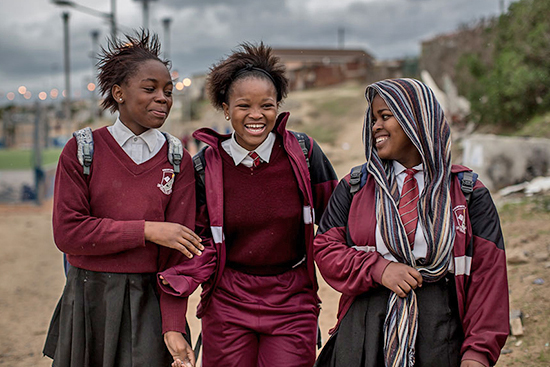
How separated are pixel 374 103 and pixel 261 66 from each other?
74cm

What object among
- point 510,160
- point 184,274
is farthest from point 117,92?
point 510,160

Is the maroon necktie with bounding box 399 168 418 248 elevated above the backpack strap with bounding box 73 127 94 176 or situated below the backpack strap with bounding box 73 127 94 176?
below

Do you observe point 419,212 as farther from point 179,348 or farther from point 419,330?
point 179,348

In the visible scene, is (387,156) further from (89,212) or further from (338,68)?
(338,68)

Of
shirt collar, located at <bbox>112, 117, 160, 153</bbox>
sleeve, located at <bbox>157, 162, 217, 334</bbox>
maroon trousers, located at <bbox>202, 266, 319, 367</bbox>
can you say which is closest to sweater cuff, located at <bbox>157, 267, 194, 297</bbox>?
sleeve, located at <bbox>157, 162, 217, 334</bbox>

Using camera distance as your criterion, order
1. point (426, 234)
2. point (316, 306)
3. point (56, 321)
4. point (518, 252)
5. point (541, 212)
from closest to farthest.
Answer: point (426, 234), point (56, 321), point (316, 306), point (518, 252), point (541, 212)

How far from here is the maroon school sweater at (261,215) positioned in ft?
8.85

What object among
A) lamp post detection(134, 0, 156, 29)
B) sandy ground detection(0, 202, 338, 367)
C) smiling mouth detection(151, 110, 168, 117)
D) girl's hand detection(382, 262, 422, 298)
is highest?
lamp post detection(134, 0, 156, 29)

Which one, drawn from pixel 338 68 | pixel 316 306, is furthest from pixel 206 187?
pixel 338 68

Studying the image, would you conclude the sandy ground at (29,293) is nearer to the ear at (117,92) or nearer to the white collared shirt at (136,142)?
the white collared shirt at (136,142)

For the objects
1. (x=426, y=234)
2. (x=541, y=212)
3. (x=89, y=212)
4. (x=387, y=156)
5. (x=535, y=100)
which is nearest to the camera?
(x=426, y=234)

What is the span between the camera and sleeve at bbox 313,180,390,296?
7.06 ft

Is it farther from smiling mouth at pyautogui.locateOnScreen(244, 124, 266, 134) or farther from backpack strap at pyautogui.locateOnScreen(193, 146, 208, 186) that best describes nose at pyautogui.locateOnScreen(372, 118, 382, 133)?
backpack strap at pyautogui.locateOnScreen(193, 146, 208, 186)

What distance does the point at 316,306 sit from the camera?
2.86 meters
